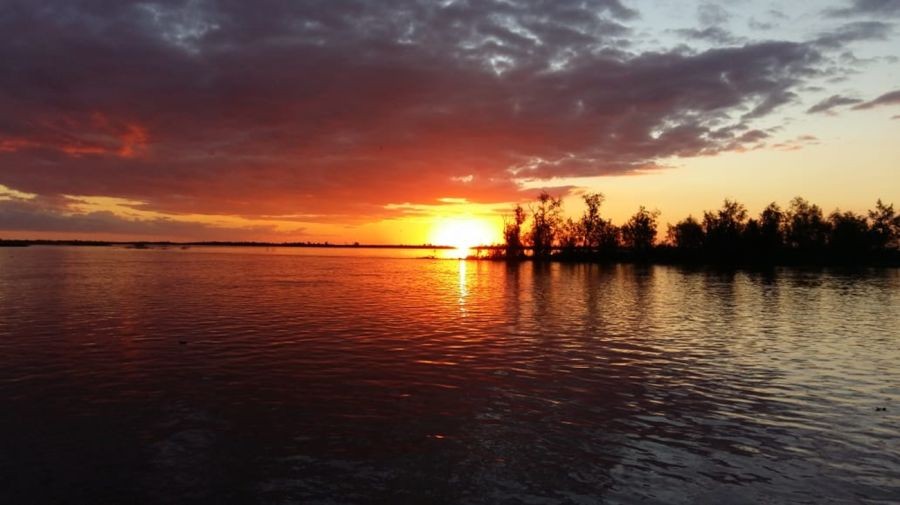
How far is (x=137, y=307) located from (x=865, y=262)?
202021 millimetres

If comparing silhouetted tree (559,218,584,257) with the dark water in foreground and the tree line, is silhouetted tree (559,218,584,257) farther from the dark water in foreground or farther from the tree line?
the dark water in foreground

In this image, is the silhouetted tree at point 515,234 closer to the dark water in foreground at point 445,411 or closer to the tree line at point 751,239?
the tree line at point 751,239

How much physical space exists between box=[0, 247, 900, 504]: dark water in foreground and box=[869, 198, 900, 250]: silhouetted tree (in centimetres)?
18295

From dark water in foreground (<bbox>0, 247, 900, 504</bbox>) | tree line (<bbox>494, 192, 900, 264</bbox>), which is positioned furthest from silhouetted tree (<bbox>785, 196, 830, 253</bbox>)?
dark water in foreground (<bbox>0, 247, 900, 504</bbox>)

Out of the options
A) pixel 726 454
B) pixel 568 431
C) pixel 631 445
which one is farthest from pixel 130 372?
pixel 726 454

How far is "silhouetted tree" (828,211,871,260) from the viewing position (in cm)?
17612

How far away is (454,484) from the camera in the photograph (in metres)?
12.8

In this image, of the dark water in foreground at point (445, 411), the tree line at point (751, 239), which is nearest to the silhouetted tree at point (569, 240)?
the tree line at point (751, 239)

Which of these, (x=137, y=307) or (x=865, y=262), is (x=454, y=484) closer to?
(x=137, y=307)

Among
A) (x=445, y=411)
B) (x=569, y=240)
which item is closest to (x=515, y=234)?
(x=569, y=240)

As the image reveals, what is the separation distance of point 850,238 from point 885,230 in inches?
660

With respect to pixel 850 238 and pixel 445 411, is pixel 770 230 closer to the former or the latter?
pixel 850 238

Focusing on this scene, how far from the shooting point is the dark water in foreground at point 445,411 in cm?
1281

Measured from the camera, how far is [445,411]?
61.4 ft
